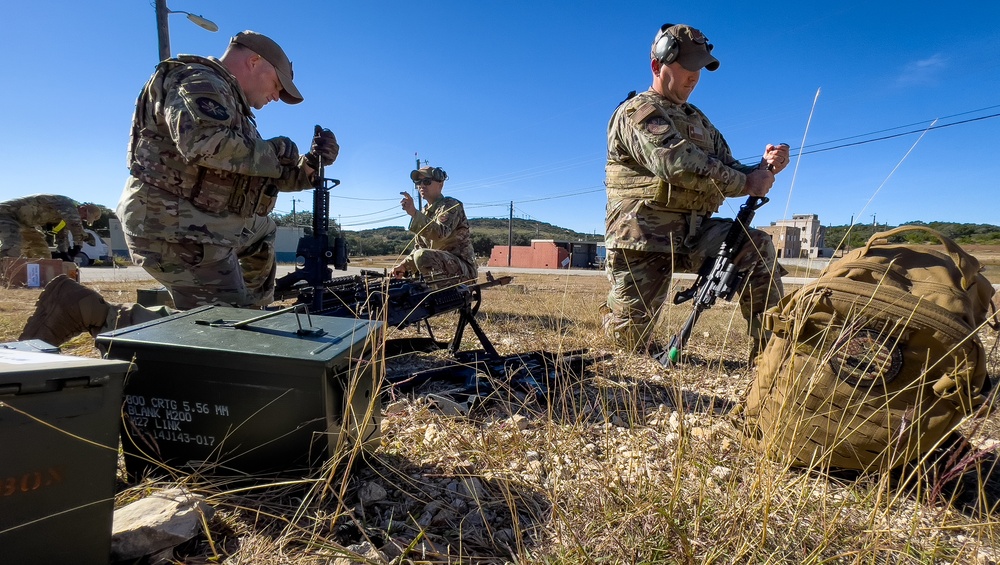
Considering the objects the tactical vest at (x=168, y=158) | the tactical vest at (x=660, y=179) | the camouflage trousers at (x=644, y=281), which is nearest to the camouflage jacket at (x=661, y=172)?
the tactical vest at (x=660, y=179)

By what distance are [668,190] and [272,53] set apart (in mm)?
2663

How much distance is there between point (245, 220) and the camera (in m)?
3.04

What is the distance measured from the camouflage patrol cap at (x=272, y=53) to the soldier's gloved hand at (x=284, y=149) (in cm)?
39

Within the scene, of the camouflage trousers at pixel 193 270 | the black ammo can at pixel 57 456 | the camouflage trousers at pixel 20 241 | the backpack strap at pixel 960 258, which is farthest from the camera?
the camouflage trousers at pixel 20 241

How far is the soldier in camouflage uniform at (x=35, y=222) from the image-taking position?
861 cm

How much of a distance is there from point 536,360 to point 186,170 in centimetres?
221

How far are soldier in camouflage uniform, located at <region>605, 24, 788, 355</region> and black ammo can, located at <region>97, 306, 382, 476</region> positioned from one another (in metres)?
2.34

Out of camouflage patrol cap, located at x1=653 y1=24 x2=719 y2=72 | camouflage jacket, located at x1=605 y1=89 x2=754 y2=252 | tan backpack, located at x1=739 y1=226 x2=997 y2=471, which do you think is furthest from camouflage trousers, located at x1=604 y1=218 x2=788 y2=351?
tan backpack, located at x1=739 y1=226 x2=997 y2=471

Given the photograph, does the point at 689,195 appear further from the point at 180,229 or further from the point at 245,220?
the point at 180,229

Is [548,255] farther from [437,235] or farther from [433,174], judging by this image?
[437,235]

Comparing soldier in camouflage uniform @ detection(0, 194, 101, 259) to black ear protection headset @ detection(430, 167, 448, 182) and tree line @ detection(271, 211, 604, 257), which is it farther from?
black ear protection headset @ detection(430, 167, 448, 182)

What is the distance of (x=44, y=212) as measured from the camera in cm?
901

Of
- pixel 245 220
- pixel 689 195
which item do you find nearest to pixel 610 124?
pixel 689 195

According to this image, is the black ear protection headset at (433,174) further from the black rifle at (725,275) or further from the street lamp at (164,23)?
the street lamp at (164,23)
